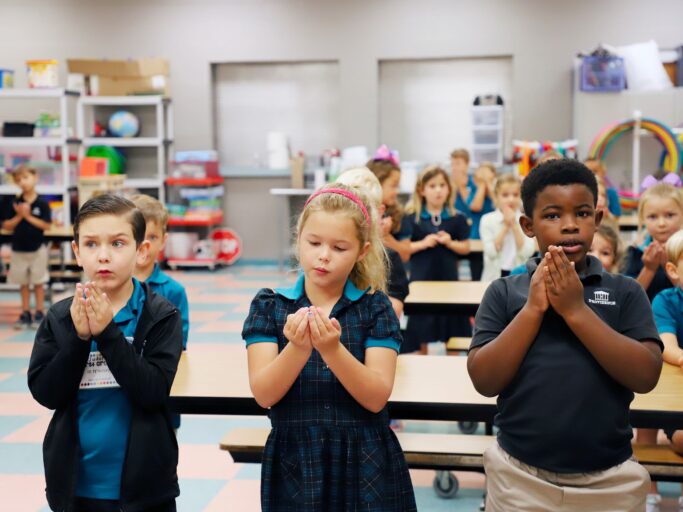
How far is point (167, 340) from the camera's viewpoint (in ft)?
6.64

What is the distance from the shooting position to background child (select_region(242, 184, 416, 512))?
1.89 metres

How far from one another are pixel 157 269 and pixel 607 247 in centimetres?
170

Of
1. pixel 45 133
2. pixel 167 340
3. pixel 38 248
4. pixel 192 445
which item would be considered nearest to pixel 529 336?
pixel 167 340

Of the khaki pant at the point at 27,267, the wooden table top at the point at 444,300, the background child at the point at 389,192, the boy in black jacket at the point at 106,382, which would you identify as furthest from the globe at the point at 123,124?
the boy in black jacket at the point at 106,382

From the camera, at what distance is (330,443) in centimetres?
190

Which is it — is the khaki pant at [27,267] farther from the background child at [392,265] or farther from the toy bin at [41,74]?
the background child at [392,265]

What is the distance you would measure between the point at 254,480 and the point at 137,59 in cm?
785

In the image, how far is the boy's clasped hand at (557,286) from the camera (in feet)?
5.57

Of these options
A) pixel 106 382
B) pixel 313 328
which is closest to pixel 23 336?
pixel 106 382

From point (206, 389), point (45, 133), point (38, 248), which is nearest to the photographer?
point (206, 389)

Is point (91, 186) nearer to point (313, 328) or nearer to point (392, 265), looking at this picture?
point (392, 265)

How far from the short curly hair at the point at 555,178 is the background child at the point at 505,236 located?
309 centimetres

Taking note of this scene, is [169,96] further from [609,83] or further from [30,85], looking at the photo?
[609,83]

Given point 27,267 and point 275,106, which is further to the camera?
point 275,106
